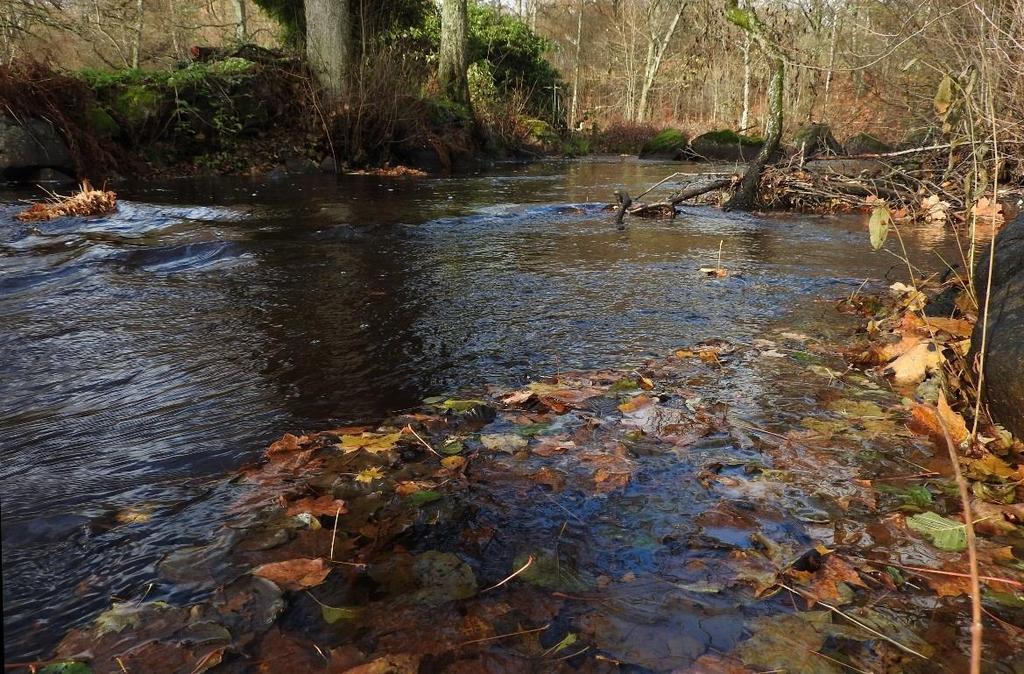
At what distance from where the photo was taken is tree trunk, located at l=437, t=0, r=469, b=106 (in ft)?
53.5

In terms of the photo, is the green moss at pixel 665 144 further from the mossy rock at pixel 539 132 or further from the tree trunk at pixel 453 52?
the tree trunk at pixel 453 52

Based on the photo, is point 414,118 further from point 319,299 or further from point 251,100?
point 319,299

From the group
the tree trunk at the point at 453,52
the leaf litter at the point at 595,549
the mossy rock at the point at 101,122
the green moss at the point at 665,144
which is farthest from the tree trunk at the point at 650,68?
the leaf litter at the point at 595,549

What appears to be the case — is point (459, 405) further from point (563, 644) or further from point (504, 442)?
point (563, 644)

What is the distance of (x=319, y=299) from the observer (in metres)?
4.05

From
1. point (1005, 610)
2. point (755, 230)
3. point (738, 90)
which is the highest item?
point (738, 90)

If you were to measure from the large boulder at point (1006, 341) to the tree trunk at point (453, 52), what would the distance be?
1506cm

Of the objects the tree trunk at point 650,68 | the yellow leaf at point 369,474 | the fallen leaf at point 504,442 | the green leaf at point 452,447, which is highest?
the tree trunk at point 650,68

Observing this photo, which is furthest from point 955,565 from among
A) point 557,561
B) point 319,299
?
point 319,299

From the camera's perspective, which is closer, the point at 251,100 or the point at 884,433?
the point at 884,433

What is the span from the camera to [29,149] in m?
8.88

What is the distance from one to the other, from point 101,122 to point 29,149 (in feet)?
4.96

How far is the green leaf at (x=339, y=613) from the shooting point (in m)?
1.37

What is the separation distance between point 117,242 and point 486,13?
1966 cm
